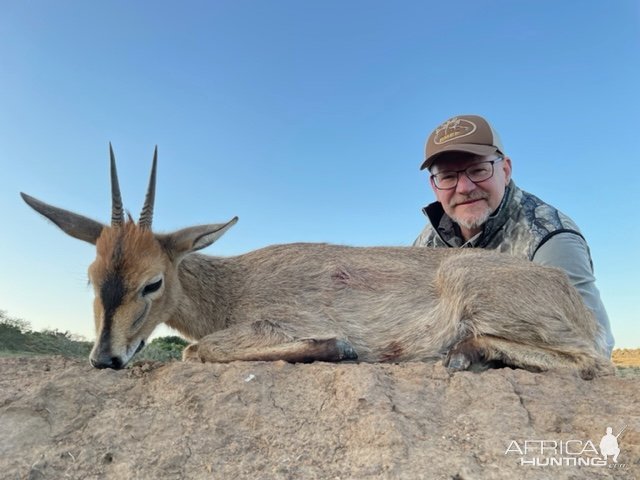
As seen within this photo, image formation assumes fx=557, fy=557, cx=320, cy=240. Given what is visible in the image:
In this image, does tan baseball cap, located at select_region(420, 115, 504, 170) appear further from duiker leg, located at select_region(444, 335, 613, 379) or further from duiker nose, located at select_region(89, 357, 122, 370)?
duiker nose, located at select_region(89, 357, 122, 370)

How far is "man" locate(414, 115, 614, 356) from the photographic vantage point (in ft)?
28.2

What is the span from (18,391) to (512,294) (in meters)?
4.76

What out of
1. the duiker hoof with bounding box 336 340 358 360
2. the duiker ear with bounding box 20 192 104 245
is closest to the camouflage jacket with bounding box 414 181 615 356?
the duiker hoof with bounding box 336 340 358 360

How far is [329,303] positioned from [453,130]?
428 cm

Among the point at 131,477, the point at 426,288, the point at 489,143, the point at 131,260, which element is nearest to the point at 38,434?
the point at 131,477

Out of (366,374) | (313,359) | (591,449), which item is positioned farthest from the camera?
(313,359)

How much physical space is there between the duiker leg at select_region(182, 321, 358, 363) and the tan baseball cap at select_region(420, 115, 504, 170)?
440cm

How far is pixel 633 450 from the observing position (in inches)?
136

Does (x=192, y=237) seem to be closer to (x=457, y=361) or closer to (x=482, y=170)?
(x=457, y=361)

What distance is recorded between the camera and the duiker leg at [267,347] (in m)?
5.60

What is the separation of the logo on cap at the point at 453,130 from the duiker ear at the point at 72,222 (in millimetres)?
5482

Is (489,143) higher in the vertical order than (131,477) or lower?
higher

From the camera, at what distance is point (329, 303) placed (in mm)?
6410

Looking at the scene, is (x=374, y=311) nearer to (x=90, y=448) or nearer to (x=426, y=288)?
(x=426, y=288)
